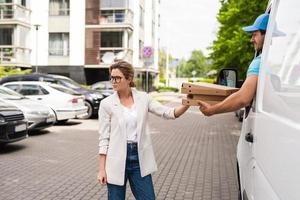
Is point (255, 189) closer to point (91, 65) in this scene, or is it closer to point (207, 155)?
point (207, 155)

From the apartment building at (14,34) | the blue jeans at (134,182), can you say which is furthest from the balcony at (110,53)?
the blue jeans at (134,182)

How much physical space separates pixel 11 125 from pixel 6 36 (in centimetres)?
2771

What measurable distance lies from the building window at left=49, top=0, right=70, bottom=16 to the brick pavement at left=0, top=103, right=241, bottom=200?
78.0ft

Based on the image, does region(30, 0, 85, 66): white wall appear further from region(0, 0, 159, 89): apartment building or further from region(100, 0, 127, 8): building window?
region(100, 0, 127, 8): building window

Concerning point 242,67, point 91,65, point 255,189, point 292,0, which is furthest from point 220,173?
point 91,65

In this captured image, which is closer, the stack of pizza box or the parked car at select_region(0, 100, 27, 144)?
the stack of pizza box

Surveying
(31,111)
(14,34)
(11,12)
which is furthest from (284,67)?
(11,12)

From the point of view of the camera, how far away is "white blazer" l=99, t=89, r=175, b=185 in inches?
133

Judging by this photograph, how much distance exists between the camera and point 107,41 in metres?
36.3

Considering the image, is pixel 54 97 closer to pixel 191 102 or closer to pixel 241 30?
pixel 241 30

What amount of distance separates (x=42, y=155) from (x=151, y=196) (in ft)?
20.0

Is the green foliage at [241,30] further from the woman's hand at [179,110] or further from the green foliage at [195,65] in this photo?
the green foliage at [195,65]

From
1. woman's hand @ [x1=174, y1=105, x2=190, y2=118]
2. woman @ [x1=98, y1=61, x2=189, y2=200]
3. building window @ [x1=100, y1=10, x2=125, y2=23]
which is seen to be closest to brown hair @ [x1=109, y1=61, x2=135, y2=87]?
woman @ [x1=98, y1=61, x2=189, y2=200]

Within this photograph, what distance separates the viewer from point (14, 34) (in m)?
34.2
